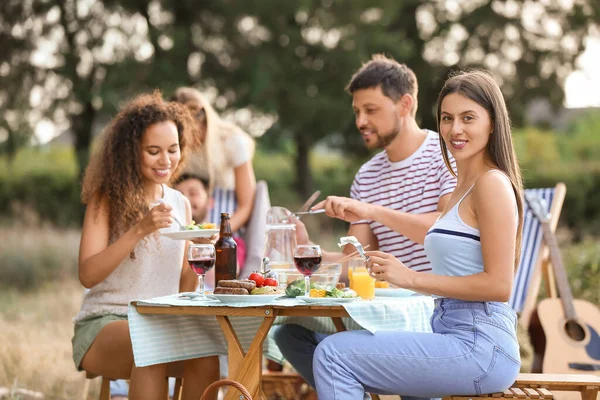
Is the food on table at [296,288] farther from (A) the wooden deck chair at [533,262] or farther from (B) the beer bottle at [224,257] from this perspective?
(A) the wooden deck chair at [533,262]

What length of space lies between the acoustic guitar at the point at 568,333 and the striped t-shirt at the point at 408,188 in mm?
1287

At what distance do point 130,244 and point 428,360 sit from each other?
138cm

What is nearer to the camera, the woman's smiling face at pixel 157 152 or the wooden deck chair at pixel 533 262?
the woman's smiling face at pixel 157 152

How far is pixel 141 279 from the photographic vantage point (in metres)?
3.65

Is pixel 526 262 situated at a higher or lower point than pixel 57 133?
lower

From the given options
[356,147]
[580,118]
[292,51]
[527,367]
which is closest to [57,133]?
[292,51]

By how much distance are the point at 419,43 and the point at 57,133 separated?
6.49 meters

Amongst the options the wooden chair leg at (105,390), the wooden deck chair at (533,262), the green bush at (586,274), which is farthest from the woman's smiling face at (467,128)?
the green bush at (586,274)

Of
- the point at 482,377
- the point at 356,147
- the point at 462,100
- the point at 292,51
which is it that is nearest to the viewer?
the point at 482,377

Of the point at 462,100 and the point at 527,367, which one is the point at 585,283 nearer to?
the point at 527,367

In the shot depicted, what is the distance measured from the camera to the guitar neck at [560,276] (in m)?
5.11

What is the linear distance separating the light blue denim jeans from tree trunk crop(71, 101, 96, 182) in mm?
10303

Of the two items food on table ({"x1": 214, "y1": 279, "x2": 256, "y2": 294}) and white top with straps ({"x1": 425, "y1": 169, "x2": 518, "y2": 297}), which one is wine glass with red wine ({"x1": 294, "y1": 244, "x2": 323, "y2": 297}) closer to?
food on table ({"x1": 214, "y1": 279, "x2": 256, "y2": 294})

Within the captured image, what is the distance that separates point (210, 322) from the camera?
3441 mm
